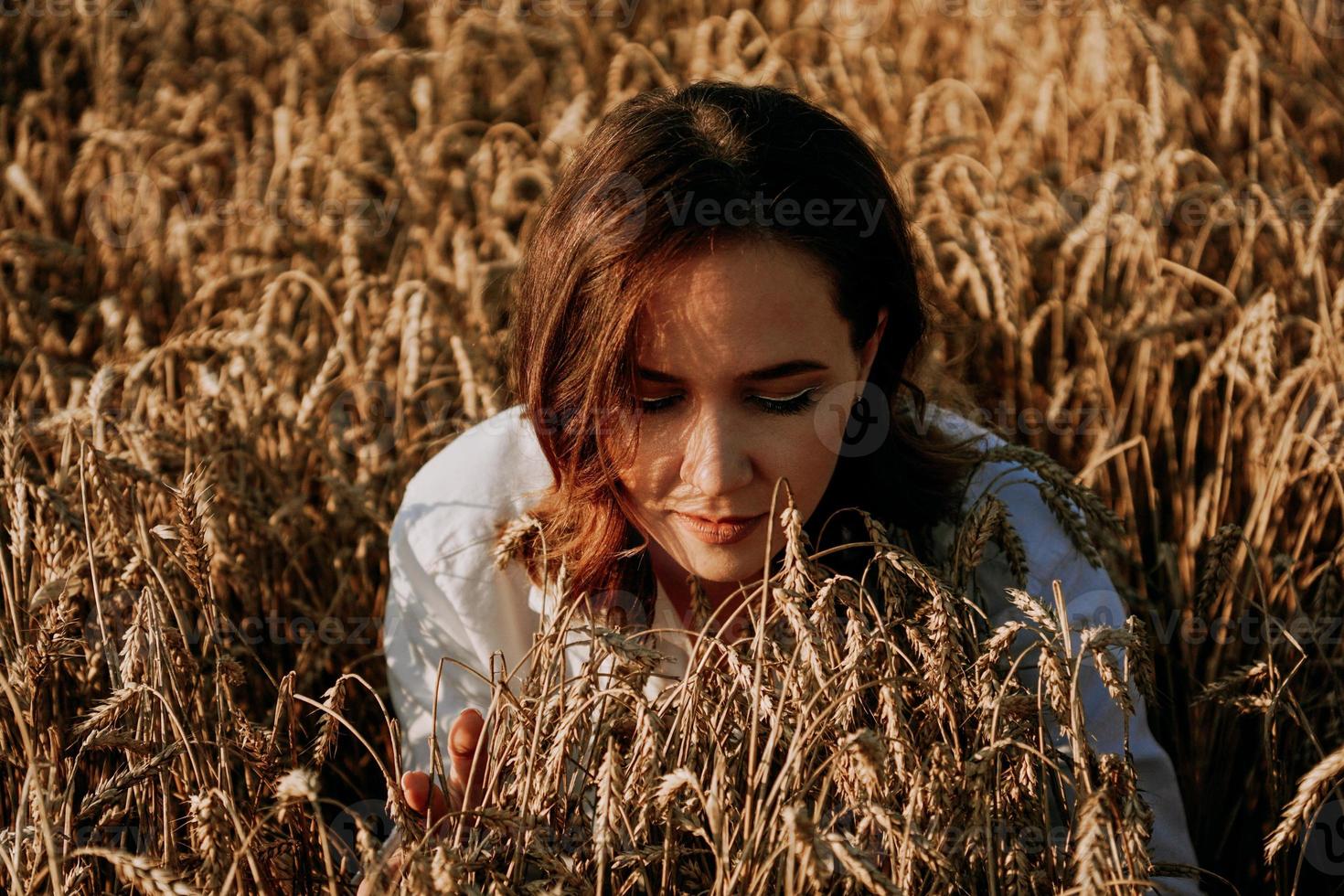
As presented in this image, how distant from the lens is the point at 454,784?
4.78 ft

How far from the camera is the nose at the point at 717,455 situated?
1361 mm

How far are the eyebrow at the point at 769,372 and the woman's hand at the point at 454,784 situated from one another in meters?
0.43

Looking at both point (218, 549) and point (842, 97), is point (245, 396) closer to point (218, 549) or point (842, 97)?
point (218, 549)

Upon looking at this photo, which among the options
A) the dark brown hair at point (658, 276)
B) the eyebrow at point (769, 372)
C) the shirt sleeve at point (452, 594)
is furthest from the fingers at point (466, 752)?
the eyebrow at point (769, 372)

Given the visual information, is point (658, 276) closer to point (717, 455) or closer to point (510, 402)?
point (717, 455)

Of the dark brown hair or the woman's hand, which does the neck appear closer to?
the dark brown hair

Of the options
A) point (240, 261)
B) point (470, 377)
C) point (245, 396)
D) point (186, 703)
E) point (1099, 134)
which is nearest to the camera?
point (186, 703)

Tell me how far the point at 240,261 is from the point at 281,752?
6.38ft

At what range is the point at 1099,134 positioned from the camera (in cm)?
342

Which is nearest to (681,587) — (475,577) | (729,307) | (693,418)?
(475,577)

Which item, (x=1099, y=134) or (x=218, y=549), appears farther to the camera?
(x=1099, y=134)

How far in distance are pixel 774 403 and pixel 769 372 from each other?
5 cm

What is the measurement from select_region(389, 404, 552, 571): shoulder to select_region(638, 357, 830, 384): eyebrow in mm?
409

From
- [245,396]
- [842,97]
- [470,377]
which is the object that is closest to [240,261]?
[245,396]
